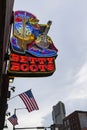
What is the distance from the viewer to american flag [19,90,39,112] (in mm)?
18644

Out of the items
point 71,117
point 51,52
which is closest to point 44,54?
point 51,52

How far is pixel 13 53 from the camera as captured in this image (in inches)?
584

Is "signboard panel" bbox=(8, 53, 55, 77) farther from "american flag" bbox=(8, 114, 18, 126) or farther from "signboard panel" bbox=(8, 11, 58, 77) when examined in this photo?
"american flag" bbox=(8, 114, 18, 126)

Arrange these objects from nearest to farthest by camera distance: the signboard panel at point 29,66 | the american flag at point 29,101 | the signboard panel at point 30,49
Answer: the signboard panel at point 29,66 < the signboard panel at point 30,49 < the american flag at point 29,101

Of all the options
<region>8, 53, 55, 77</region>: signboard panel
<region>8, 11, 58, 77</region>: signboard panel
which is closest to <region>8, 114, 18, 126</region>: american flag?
<region>8, 11, 58, 77</region>: signboard panel

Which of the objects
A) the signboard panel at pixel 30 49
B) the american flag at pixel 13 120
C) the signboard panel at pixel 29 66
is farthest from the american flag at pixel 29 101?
the american flag at pixel 13 120

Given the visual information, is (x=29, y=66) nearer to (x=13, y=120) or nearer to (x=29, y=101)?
(x=29, y=101)

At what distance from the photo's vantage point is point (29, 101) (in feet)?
62.4

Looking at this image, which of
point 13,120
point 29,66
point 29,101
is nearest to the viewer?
point 29,66

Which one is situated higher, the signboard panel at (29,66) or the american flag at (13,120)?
the signboard panel at (29,66)

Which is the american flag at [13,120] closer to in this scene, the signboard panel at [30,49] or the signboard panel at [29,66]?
the signboard panel at [30,49]

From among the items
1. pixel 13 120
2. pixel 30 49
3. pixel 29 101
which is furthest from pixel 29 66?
pixel 13 120

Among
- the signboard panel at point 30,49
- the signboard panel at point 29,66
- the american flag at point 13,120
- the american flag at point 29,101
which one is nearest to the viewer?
the signboard panel at point 29,66

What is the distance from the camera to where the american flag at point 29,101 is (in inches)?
734
